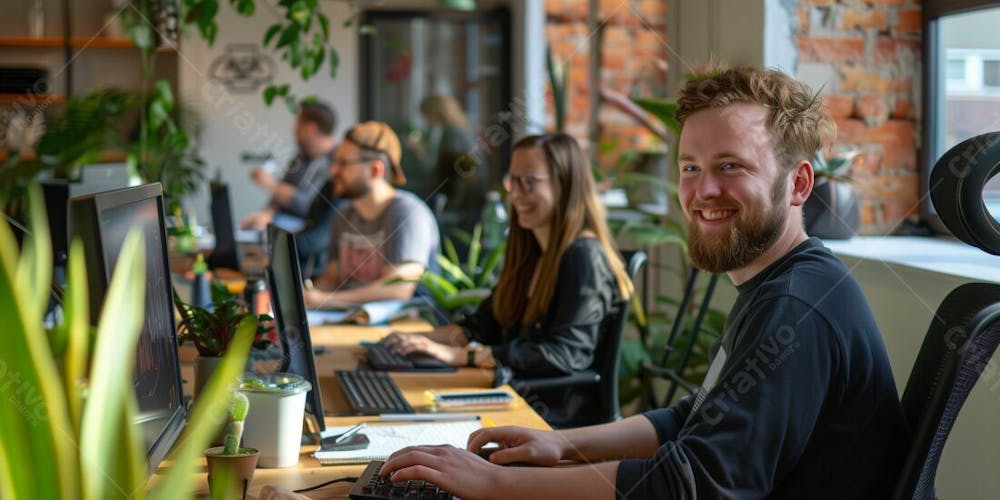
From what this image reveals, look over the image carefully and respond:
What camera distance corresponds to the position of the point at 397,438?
6.04 ft

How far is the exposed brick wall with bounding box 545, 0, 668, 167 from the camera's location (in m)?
6.00

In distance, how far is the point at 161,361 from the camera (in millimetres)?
1461

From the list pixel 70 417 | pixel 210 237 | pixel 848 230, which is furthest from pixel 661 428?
pixel 210 237

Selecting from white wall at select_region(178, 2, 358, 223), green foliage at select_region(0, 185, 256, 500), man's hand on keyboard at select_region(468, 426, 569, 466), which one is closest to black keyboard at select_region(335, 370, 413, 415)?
man's hand on keyboard at select_region(468, 426, 569, 466)

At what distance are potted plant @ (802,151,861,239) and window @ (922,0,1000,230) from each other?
0.22 m

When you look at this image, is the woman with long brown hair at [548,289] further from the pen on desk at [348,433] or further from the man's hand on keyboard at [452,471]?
the man's hand on keyboard at [452,471]

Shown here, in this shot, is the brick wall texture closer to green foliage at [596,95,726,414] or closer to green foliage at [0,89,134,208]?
green foliage at [596,95,726,414]

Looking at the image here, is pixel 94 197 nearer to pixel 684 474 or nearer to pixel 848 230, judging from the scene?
pixel 684 474

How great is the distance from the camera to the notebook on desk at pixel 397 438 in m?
1.72

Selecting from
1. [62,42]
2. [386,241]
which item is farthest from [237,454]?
[62,42]

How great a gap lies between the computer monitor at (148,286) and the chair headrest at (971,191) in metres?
0.89

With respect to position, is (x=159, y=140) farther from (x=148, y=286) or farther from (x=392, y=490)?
(x=392, y=490)

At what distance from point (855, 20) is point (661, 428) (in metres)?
1.92

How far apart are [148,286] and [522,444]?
583 millimetres
